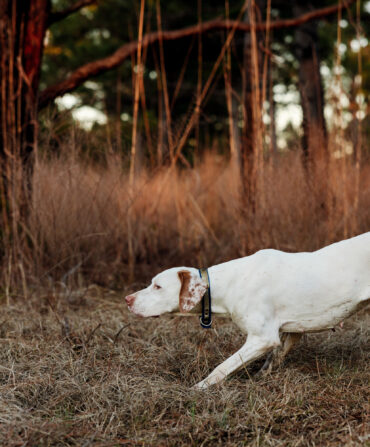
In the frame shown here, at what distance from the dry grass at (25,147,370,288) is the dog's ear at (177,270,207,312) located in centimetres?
148

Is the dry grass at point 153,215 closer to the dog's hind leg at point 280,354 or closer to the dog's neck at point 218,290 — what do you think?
the dog's hind leg at point 280,354

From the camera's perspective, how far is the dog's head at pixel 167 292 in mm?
2264

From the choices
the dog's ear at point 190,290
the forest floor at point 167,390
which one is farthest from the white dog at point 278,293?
the forest floor at point 167,390

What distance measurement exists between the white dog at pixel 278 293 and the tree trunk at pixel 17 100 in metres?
1.90

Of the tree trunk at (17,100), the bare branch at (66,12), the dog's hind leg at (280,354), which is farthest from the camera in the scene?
the bare branch at (66,12)

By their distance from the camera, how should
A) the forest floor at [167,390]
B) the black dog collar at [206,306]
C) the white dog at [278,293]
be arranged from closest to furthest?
1. the forest floor at [167,390]
2. the white dog at [278,293]
3. the black dog collar at [206,306]

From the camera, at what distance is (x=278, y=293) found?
223cm

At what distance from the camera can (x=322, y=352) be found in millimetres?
2666

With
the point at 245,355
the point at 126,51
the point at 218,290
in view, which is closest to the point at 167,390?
the point at 245,355

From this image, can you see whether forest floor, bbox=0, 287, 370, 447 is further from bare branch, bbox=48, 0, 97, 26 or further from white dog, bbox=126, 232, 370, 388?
bare branch, bbox=48, 0, 97, 26

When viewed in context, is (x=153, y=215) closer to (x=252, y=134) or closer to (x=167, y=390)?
(x=252, y=134)

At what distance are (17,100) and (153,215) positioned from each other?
1.40 meters

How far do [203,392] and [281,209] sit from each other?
204cm

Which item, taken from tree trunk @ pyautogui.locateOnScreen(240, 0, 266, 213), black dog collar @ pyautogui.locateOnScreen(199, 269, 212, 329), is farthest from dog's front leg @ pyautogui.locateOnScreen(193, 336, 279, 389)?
tree trunk @ pyautogui.locateOnScreen(240, 0, 266, 213)
